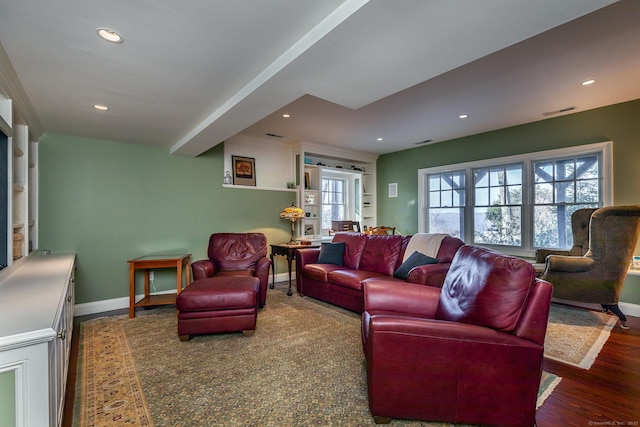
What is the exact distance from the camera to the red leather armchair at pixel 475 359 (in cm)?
144

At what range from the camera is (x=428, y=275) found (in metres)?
2.87

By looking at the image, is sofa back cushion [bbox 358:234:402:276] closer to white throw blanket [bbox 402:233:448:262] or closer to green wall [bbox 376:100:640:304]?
white throw blanket [bbox 402:233:448:262]

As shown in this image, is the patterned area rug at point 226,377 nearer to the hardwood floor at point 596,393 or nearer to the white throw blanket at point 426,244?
the hardwood floor at point 596,393

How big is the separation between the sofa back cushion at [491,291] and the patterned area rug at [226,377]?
0.68 meters

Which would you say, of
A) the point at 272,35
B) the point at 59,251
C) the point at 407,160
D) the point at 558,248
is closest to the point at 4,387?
the point at 272,35

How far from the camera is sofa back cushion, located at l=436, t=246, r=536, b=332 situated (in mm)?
1479

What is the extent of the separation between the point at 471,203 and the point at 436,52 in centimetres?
384

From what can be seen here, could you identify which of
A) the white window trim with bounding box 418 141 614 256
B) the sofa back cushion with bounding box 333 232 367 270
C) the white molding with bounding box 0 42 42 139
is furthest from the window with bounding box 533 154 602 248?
the white molding with bounding box 0 42 42 139

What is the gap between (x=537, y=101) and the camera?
3385 millimetres

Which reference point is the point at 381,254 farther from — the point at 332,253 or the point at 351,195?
the point at 351,195

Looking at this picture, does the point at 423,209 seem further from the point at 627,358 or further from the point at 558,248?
the point at 627,358

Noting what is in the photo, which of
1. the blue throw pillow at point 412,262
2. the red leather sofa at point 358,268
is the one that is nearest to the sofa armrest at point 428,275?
the red leather sofa at point 358,268

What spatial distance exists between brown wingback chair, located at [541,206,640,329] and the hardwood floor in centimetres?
62

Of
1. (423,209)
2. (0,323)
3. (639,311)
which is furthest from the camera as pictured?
(423,209)
